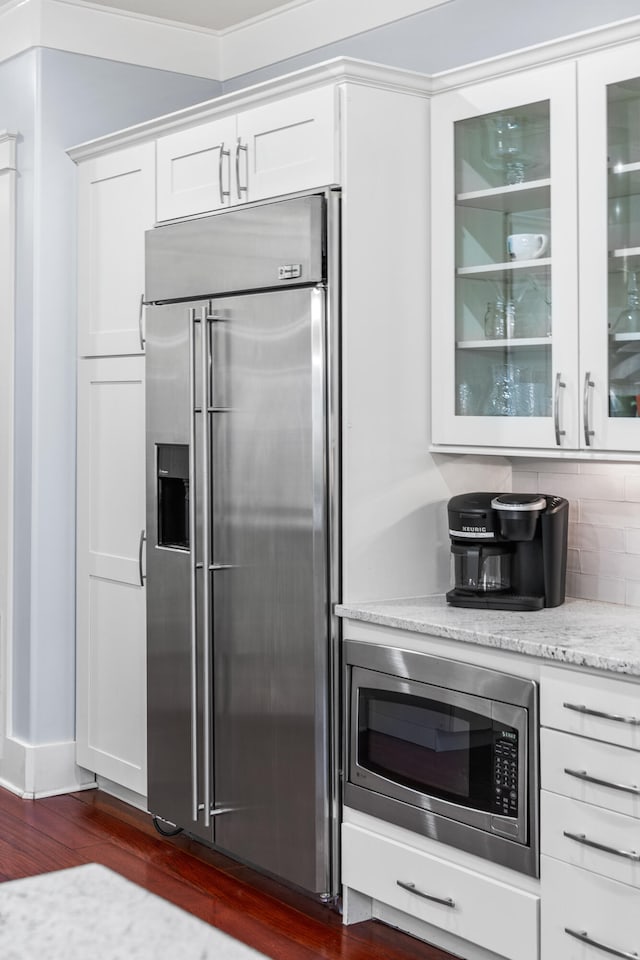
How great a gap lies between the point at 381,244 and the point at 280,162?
0.39 m

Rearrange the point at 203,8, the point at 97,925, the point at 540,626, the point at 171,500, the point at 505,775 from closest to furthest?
1. the point at 97,925
2. the point at 505,775
3. the point at 540,626
4. the point at 171,500
5. the point at 203,8

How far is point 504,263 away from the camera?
3.09 meters

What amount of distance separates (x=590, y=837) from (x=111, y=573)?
2.11 metres

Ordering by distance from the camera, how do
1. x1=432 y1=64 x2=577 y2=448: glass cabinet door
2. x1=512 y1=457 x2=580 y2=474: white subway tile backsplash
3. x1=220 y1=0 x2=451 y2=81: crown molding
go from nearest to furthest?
x1=432 y1=64 x2=577 y2=448: glass cabinet door < x1=512 y1=457 x2=580 y2=474: white subway tile backsplash < x1=220 y1=0 x2=451 y2=81: crown molding

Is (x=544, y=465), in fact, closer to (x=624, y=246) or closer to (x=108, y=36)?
(x=624, y=246)

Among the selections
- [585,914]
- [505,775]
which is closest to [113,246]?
[505,775]

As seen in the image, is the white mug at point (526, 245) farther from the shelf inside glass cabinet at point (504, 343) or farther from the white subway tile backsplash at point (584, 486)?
the white subway tile backsplash at point (584, 486)

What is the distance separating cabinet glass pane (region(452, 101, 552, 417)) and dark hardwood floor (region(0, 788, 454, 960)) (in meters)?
1.43

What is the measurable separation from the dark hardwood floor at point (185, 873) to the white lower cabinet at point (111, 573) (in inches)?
6.6

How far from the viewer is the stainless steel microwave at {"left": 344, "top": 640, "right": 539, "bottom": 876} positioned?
8.78ft

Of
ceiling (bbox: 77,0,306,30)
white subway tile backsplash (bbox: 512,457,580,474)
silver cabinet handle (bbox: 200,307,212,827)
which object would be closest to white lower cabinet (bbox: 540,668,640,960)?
white subway tile backsplash (bbox: 512,457,580,474)

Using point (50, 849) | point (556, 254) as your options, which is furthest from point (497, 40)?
point (50, 849)

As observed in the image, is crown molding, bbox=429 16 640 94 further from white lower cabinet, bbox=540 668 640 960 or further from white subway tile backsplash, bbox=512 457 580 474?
white lower cabinet, bbox=540 668 640 960

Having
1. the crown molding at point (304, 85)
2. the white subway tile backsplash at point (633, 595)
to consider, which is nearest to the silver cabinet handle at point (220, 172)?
the crown molding at point (304, 85)
